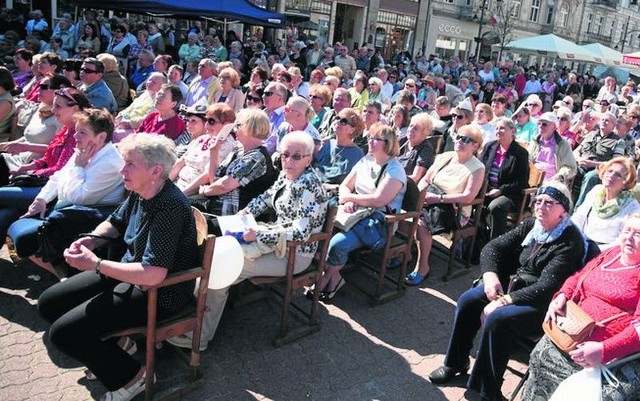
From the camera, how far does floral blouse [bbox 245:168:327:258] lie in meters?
3.43

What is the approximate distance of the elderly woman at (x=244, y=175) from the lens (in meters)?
3.96

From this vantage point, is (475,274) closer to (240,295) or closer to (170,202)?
(240,295)

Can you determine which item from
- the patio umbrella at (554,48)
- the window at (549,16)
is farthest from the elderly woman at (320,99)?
the window at (549,16)

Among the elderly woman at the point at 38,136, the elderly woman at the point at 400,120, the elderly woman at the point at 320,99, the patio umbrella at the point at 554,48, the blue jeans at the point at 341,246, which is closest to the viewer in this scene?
the blue jeans at the point at 341,246

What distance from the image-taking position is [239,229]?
346 cm

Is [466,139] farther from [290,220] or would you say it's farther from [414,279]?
[290,220]

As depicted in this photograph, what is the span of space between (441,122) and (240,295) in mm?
4588

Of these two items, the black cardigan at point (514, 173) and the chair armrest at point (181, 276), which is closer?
the chair armrest at point (181, 276)

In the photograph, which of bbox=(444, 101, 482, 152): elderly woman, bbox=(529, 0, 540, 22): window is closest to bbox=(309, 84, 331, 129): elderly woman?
bbox=(444, 101, 482, 152): elderly woman

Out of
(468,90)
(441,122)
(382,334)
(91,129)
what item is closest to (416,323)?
(382,334)

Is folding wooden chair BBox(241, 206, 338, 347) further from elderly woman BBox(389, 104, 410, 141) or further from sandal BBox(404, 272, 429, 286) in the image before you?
elderly woman BBox(389, 104, 410, 141)

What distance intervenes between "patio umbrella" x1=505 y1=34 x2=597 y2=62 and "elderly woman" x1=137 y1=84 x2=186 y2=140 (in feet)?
58.6

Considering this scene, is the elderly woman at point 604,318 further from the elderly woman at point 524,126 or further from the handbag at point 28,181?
the elderly woman at point 524,126

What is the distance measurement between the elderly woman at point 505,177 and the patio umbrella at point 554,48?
16388mm
